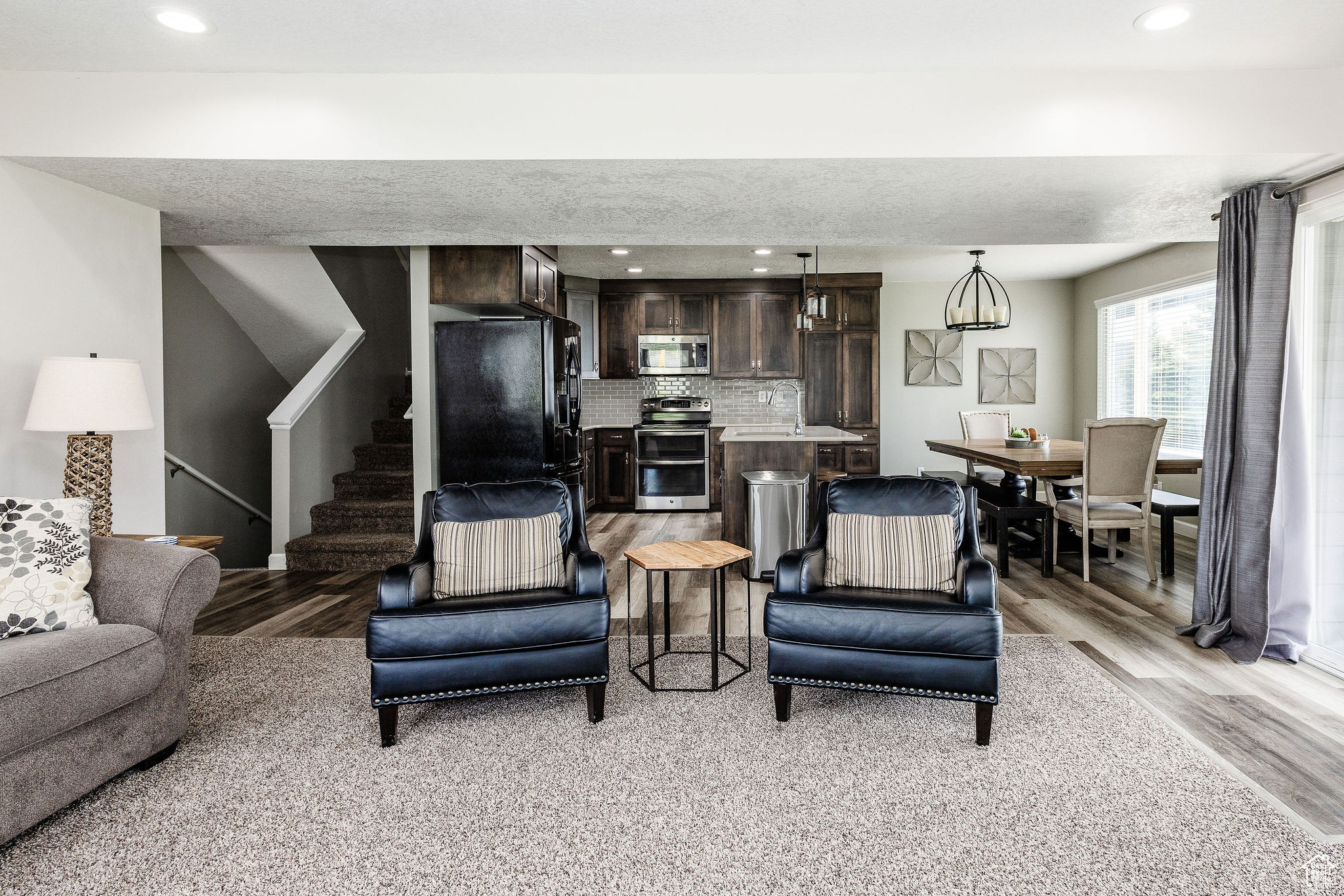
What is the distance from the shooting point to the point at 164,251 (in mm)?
5246

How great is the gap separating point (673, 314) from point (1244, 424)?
17.6 feet

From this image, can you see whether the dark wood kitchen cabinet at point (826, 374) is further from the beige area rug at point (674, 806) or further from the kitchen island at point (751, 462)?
the beige area rug at point (674, 806)

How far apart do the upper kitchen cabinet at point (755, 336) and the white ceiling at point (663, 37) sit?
4854mm

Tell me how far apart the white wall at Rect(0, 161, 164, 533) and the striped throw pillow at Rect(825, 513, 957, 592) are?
328 cm

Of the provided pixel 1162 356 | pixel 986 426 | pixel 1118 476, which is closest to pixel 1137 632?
pixel 1118 476

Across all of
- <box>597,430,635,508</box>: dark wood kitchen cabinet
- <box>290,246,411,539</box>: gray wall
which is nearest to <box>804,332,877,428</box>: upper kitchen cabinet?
<box>597,430,635,508</box>: dark wood kitchen cabinet

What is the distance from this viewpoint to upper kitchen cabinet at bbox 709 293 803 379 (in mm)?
7770

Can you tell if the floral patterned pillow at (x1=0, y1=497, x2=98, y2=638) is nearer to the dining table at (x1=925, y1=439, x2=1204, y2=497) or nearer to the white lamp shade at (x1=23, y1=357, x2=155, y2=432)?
the white lamp shade at (x1=23, y1=357, x2=155, y2=432)

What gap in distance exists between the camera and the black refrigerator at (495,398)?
16.3 ft

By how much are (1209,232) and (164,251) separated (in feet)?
22.1

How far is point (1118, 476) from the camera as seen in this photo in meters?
4.50

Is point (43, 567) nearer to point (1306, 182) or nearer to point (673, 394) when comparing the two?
point (1306, 182)

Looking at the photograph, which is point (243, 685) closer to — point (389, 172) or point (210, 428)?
point (389, 172)

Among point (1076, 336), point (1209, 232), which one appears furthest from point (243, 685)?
point (1076, 336)
